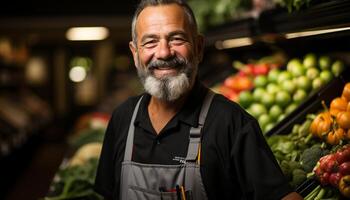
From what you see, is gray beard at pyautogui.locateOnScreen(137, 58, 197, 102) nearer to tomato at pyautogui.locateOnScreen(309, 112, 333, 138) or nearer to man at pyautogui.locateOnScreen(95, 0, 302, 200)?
man at pyautogui.locateOnScreen(95, 0, 302, 200)

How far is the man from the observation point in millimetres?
1977

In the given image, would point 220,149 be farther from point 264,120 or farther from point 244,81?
point 244,81

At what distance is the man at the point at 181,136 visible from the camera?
6.48ft

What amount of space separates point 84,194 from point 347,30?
1928mm

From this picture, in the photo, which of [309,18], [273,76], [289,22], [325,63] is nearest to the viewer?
[309,18]

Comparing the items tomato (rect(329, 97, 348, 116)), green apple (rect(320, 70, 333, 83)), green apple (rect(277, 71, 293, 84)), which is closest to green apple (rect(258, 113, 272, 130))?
green apple (rect(277, 71, 293, 84))

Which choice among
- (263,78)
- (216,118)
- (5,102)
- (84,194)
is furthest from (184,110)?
(5,102)

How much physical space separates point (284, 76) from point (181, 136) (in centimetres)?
186

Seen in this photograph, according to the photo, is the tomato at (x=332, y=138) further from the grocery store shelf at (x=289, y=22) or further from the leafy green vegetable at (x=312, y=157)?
the grocery store shelf at (x=289, y=22)

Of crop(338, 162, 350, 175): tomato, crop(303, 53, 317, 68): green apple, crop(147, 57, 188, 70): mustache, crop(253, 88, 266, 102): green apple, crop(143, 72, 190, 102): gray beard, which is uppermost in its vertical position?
crop(147, 57, 188, 70): mustache

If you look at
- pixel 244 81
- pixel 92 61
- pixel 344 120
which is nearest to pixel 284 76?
pixel 244 81

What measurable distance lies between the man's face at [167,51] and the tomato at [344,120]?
0.76 metres

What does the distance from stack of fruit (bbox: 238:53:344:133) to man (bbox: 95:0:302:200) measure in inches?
52.5

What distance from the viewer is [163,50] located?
82.0 inches
